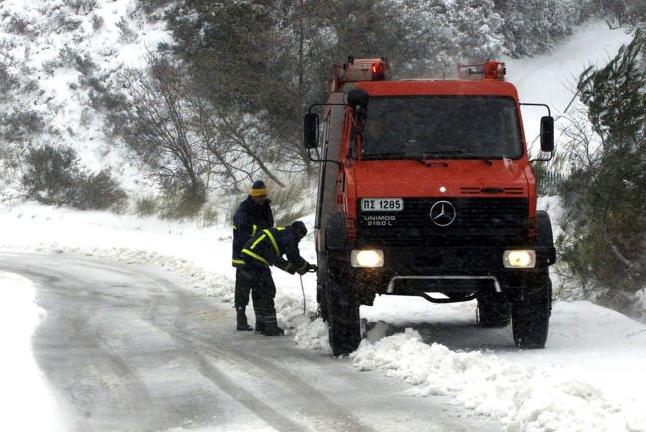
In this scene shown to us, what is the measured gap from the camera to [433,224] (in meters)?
8.76

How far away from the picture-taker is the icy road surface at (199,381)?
6.48 m

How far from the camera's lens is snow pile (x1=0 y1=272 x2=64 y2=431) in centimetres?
645

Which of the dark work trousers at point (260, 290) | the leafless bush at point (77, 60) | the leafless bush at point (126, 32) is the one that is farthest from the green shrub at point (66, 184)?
the dark work trousers at point (260, 290)

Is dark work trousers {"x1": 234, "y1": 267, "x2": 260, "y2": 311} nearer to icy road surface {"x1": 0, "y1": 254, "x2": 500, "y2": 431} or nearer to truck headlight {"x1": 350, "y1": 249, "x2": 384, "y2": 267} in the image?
icy road surface {"x1": 0, "y1": 254, "x2": 500, "y2": 431}

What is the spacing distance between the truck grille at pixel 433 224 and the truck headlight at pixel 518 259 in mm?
191

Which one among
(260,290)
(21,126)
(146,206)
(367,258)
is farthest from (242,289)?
(21,126)

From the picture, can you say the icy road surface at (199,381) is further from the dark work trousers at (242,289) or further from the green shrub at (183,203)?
the green shrub at (183,203)

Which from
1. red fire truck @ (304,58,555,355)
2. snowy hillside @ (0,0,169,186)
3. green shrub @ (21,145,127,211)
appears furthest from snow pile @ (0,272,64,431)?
snowy hillside @ (0,0,169,186)

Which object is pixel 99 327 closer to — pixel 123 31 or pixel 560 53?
pixel 560 53

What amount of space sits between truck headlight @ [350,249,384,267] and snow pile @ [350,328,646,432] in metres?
0.72

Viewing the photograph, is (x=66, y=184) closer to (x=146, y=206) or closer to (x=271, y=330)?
(x=146, y=206)

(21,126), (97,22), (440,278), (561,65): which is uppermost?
(97,22)

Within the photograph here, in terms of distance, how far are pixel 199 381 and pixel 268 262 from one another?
8.98 feet

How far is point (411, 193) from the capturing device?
28.7 ft
